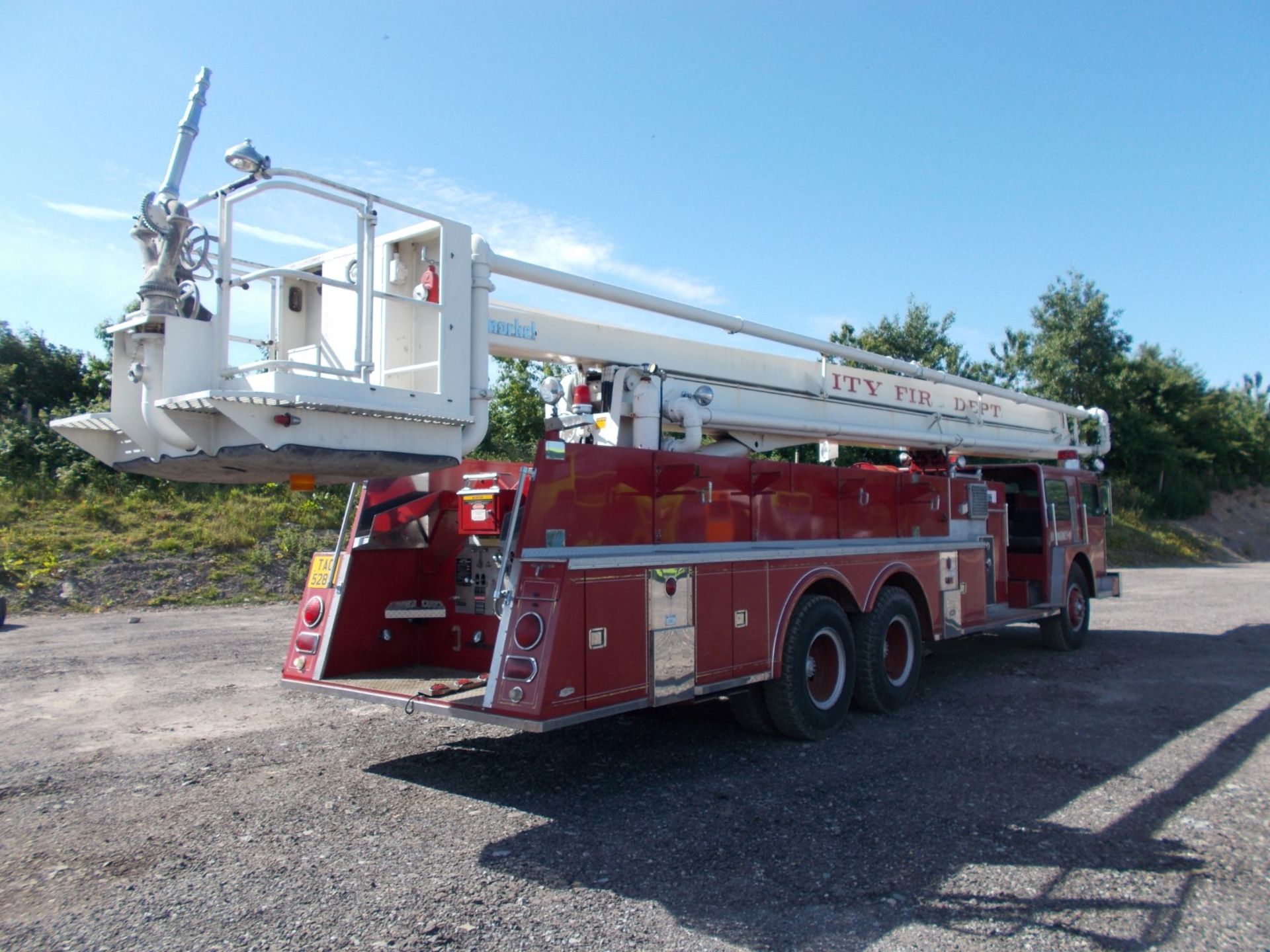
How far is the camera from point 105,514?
18250 mm

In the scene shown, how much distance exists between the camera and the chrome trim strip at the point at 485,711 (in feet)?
15.9

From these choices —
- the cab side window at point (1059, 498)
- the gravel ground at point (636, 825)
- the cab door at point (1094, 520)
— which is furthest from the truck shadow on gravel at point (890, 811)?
the cab door at point (1094, 520)

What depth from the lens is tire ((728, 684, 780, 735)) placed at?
22.2ft

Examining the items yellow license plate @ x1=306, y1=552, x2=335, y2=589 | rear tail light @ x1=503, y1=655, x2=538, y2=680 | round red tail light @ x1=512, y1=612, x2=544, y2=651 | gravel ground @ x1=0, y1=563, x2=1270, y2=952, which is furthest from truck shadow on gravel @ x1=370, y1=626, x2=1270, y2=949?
yellow license plate @ x1=306, y1=552, x2=335, y2=589

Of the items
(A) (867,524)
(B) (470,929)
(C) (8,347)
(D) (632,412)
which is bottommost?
(B) (470,929)

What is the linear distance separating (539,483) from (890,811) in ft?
8.97

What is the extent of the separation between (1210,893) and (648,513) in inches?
135

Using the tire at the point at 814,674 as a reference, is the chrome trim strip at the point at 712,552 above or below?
above

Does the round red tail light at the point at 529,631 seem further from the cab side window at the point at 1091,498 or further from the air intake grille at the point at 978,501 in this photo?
the cab side window at the point at 1091,498

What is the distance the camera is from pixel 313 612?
21.1 feet

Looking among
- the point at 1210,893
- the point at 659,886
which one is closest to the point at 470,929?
the point at 659,886

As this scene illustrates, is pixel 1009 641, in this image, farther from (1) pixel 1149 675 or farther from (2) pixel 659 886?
(2) pixel 659 886

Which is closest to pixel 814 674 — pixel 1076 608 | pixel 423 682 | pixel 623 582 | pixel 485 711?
pixel 623 582

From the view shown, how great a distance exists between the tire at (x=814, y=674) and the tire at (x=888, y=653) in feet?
0.52
